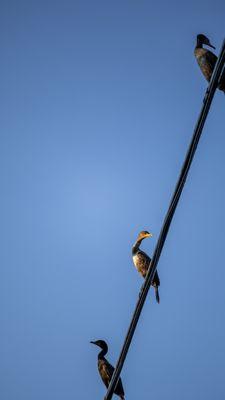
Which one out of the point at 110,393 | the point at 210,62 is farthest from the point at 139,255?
the point at 110,393

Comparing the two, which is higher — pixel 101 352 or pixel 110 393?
pixel 110 393

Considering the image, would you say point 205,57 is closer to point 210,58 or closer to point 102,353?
point 210,58

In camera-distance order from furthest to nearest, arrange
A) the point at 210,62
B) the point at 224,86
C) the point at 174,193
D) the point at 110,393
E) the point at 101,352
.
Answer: the point at 101,352 → the point at 210,62 → the point at 224,86 → the point at 110,393 → the point at 174,193

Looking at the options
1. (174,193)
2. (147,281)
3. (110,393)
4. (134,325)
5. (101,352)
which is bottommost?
(101,352)

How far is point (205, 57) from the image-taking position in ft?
26.2

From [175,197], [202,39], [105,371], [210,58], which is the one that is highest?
[202,39]

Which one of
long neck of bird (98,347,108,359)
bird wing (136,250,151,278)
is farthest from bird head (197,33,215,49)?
long neck of bird (98,347,108,359)

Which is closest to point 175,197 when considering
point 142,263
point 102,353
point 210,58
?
point 142,263

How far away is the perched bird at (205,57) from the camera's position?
743cm

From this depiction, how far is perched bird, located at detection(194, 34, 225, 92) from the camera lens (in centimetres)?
743

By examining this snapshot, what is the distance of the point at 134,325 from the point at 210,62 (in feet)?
19.0

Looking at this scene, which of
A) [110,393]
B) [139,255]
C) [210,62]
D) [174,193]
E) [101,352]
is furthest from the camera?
[101,352]

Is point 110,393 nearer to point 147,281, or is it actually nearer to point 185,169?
point 147,281

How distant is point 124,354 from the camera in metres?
3.26
